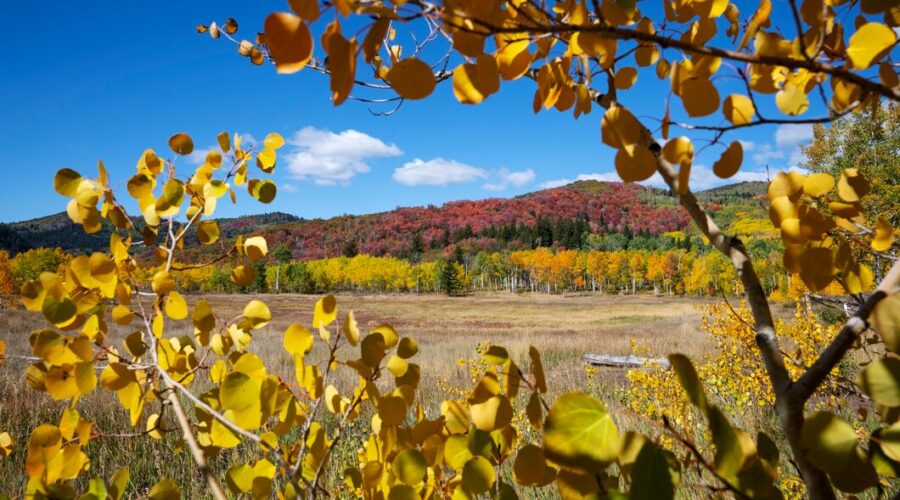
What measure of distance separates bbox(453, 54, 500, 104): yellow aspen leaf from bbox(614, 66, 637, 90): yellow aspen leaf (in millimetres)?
256

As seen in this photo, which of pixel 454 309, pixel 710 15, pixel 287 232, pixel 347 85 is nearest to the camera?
pixel 347 85

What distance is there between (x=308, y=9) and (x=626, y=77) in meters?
0.41

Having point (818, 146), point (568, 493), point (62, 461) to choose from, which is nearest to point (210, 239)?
point (62, 461)

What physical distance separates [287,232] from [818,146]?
73001 millimetres

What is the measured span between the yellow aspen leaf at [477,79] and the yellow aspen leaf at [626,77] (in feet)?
0.84

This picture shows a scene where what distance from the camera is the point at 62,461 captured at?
0.55 metres

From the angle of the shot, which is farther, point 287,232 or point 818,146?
point 287,232

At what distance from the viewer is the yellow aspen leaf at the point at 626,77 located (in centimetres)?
54

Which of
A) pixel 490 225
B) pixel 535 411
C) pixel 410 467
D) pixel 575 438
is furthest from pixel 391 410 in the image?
pixel 490 225

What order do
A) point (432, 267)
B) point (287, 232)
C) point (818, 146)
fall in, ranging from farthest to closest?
point (287, 232), point (432, 267), point (818, 146)

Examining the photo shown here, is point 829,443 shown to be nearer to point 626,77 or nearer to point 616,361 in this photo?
point 626,77

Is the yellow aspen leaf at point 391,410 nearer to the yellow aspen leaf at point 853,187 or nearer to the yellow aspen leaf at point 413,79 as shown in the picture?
the yellow aspen leaf at point 413,79

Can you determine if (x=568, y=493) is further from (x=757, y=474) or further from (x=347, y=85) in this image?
(x=347, y=85)

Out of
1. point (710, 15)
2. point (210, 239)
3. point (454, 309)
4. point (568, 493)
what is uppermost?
point (710, 15)
